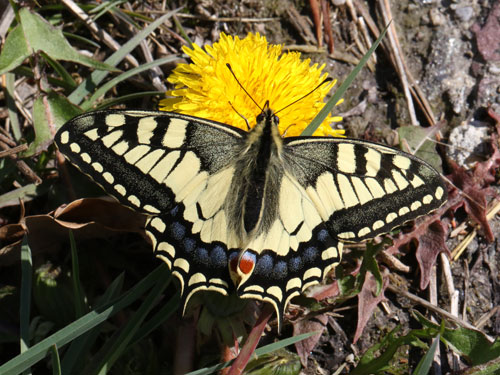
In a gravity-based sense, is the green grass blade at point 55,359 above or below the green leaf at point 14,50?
below

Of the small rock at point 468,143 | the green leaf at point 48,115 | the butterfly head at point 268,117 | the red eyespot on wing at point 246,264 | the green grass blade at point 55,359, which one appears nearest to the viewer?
the green grass blade at point 55,359

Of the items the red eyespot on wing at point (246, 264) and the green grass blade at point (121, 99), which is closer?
the red eyespot on wing at point (246, 264)

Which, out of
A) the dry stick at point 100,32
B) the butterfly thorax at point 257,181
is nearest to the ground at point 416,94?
the dry stick at point 100,32

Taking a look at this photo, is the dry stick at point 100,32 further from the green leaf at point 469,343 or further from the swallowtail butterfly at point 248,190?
the green leaf at point 469,343

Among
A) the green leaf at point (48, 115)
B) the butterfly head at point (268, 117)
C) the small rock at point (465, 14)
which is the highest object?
the small rock at point (465, 14)

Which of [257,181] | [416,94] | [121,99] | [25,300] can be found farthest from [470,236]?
[25,300]

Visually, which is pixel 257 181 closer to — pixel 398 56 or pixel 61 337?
pixel 61 337

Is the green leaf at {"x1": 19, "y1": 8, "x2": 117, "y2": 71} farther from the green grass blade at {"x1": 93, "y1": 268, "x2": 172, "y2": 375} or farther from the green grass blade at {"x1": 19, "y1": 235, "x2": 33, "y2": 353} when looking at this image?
the green grass blade at {"x1": 93, "y1": 268, "x2": 172, "y2": 375}
